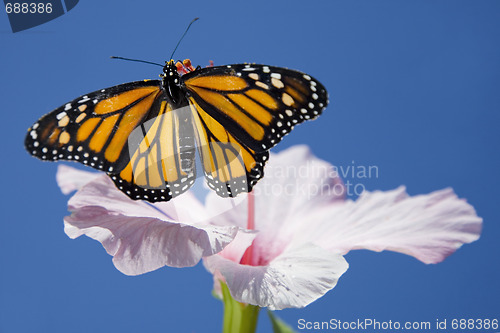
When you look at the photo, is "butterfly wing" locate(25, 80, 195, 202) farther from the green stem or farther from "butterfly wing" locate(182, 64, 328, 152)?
the green stem

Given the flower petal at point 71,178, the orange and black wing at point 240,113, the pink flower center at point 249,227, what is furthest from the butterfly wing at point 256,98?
the flower petal at point 71,178

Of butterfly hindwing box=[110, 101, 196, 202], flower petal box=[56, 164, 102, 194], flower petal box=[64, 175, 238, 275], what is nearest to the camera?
flower petal box=[64, 175, 238, 275]

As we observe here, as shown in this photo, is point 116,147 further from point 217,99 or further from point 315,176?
point 315,176

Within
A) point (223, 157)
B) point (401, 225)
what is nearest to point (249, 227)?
point (223, 157)

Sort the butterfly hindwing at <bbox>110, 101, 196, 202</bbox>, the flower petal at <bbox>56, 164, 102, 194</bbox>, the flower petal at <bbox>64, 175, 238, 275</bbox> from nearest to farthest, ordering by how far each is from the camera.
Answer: the flower petal at <bbox>64, 175, 238, 275</bbox> < the butterfly hindwing at <bbox>110, 101, 196, 202</bbox> < the flower petal at <bbox>56, 164, 102, 194</bbox>

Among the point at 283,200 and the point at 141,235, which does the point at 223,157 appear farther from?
the point at 283,200

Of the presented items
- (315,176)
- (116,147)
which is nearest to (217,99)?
(116,147)

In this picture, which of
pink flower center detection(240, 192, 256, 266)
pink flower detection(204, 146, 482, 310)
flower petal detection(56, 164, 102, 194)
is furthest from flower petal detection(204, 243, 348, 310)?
flower petal detection(56, 164, 102, 194)
